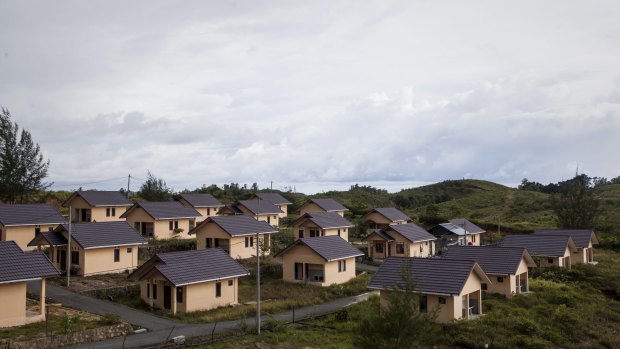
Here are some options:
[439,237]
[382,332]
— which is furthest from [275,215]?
[382,332]

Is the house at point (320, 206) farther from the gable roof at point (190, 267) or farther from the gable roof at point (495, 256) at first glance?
the gable roof at point (190, 267)

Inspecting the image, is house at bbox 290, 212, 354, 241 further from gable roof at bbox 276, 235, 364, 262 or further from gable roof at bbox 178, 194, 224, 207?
gable roof at bbox 178, 194, 224, 207

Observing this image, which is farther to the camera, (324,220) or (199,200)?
(199,200)

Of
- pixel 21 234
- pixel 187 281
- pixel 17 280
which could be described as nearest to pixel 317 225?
pixel 187 281

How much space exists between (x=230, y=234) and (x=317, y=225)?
11.7 meters

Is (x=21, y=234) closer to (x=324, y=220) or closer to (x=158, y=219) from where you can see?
(x=158, y=219)

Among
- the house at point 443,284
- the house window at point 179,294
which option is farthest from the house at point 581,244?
the house window at point 179,294

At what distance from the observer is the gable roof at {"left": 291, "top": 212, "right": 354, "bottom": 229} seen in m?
55.8

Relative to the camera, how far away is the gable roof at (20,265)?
88.2ft

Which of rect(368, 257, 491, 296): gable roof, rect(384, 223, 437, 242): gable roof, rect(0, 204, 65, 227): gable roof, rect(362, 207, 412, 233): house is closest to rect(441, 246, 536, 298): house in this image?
rect(368, 257, 491, 296): gable roof

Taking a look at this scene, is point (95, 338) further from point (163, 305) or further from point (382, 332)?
point (382, 332)

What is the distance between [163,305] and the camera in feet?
107

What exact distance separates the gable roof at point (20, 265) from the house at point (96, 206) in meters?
27.9

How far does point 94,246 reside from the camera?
39125 millimetres
